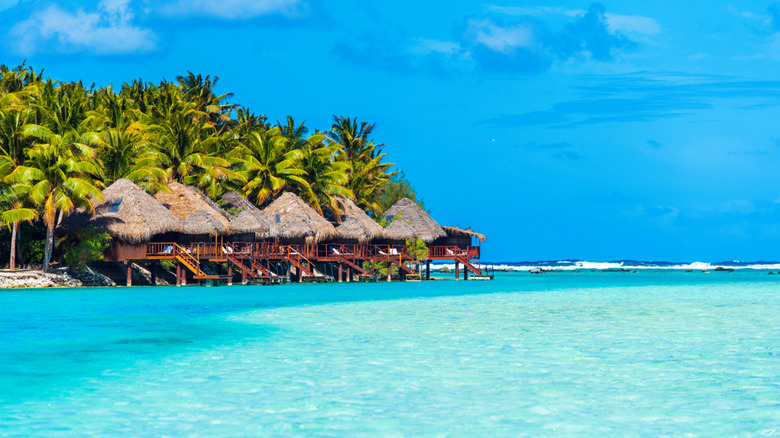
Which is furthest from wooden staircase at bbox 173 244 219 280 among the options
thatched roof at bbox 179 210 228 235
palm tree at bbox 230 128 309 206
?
palm tree at bbox 230 128 309 206

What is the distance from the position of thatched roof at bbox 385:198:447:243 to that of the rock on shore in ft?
58.9

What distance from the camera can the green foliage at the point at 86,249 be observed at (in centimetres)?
3069

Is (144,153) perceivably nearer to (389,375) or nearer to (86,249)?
(86,249)

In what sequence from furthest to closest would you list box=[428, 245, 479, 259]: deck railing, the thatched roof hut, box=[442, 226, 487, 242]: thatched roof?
1. box=[442, 226, 487, 242]: thatched roof
2. box=[428, 245, 479, 259]: deck railing
3. the thatched roof hut

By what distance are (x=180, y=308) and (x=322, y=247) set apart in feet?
70.7

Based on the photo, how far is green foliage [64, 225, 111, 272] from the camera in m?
30.7

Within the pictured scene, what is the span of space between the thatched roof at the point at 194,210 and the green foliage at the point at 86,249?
302 cm

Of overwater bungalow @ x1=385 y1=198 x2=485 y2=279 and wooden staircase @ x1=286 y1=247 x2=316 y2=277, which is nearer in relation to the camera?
wooden staircase @ x1=286 y1=247 x2=316 y2=277

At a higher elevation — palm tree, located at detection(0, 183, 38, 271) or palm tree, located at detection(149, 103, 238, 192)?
palm tree, located at detection(149, 103, 238, 192)

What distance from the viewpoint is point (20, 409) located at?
7457 mm

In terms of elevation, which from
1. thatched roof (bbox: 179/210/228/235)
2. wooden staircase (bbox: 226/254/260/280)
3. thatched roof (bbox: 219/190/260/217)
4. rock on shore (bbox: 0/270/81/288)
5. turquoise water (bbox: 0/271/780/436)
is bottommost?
turquoise water (bbox: 0/271/780/436)

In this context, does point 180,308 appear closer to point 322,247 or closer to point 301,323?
point 301,323

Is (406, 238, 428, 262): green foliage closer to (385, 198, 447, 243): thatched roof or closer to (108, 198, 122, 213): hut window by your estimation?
(385, 198, 447, 243): thatched roof

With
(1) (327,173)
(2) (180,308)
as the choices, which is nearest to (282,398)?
(2) (180,308)
